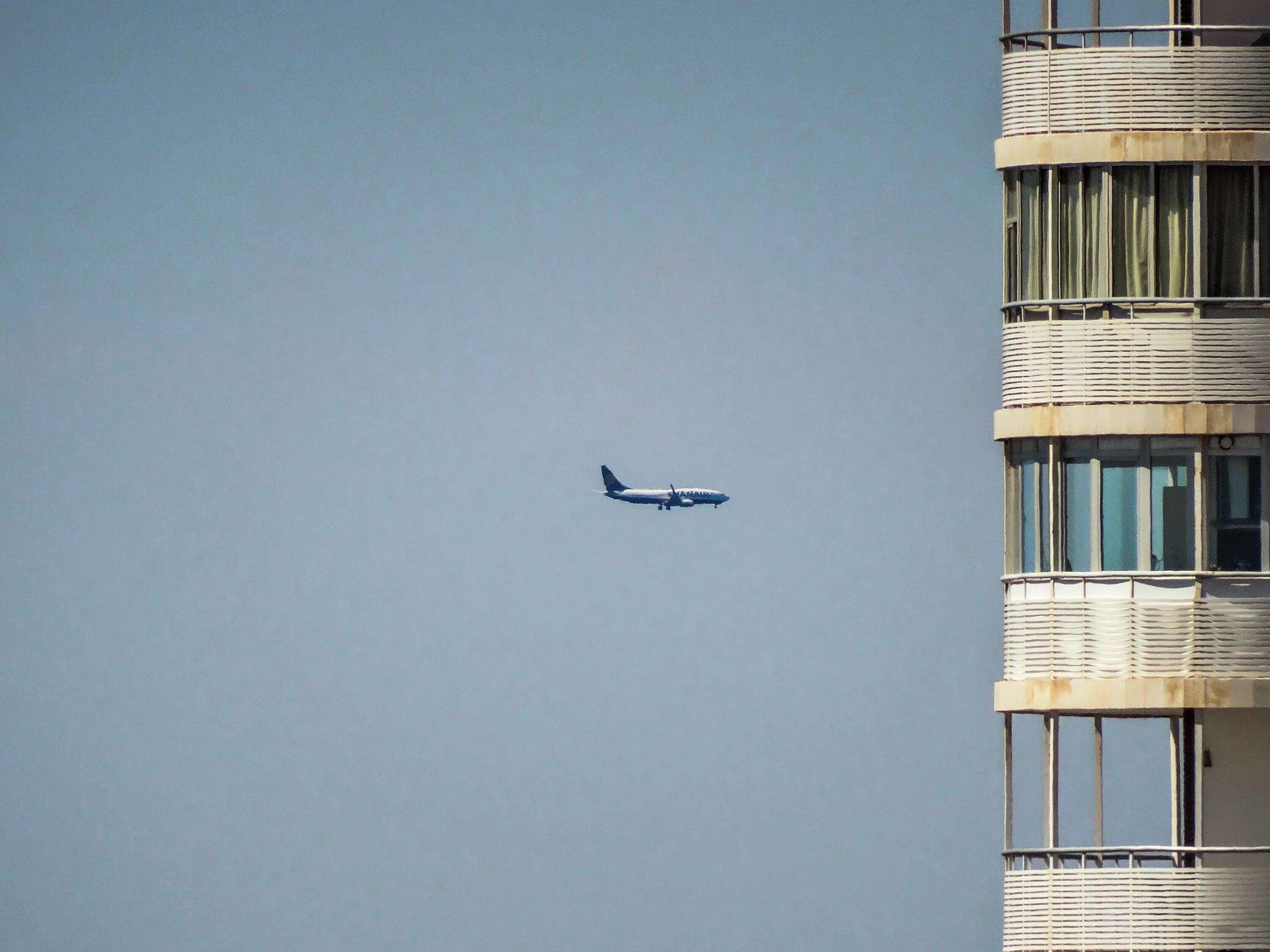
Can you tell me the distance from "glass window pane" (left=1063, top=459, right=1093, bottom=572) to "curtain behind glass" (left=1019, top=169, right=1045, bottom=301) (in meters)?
3.46

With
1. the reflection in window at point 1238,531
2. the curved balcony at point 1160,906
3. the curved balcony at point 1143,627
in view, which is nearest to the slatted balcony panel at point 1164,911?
the curved balcony at point 1160,906

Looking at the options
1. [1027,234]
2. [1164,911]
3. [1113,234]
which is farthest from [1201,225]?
[1164,911]

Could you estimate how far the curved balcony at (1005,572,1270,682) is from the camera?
55.8m

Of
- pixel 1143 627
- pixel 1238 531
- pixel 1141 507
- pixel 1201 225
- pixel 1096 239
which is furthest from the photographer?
pixel 1096 239

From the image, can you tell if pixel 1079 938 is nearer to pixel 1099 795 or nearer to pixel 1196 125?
pixel 1099 795

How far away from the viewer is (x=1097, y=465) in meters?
57.2

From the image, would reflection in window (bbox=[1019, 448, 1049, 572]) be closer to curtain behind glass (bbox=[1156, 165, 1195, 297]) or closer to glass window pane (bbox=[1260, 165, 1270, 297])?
curtain behind glass (bbox=[1156, 165, 1195, 297])

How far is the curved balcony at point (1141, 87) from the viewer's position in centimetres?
5753

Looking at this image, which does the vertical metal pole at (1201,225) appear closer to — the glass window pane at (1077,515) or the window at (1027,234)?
the window at (1027,234)

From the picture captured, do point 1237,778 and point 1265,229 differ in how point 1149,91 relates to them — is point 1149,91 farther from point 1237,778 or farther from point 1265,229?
point 1237,778

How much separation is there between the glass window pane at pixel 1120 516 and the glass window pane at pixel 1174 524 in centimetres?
35

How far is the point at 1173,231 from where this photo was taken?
188ft

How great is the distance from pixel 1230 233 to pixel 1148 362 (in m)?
2.96

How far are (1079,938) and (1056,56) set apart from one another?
16.9m
